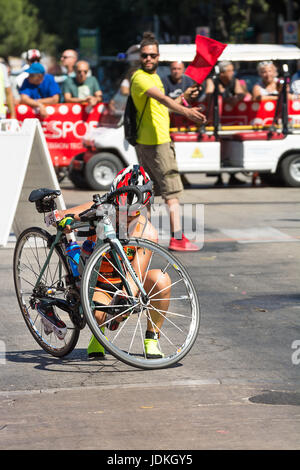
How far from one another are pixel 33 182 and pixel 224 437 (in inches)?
228

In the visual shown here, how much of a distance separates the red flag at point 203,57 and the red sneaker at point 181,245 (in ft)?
5.58

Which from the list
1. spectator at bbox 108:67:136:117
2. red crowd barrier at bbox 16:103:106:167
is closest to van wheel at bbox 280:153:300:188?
spectator at bbox 108:67:136:117

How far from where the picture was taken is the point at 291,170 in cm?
1631

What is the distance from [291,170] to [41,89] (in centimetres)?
A: 429

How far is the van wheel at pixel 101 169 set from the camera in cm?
1597

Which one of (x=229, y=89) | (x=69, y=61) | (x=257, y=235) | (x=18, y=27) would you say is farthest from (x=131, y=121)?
(x=18, y=27)

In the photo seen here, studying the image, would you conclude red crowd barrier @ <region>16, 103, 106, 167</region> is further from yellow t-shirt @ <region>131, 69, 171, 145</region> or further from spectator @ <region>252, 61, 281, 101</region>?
yellow t-shirt @ <region>131, 69, 171, 145</region>

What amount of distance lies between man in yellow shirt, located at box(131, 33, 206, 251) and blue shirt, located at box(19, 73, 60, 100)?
264 inches

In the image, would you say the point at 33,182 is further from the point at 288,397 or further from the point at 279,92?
the point at 279,92

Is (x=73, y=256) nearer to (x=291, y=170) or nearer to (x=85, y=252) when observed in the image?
(x=85, y=252)

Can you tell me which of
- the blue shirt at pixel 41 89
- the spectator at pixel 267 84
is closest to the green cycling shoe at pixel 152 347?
the spectator at pixel 267 84

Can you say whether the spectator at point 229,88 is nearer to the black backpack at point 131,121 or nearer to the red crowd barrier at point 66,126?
the red crowd barrier at point 66,126

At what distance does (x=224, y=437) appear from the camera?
183 inches
